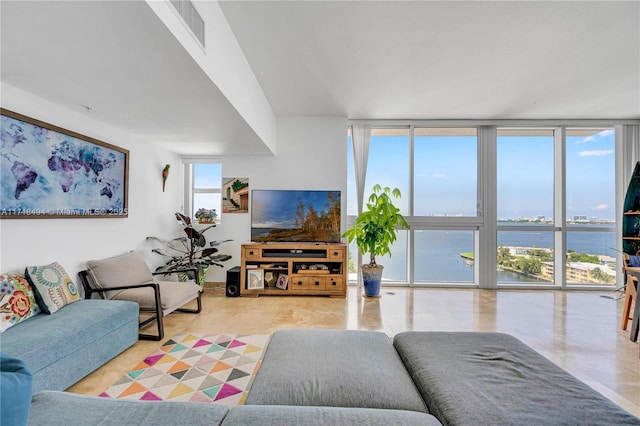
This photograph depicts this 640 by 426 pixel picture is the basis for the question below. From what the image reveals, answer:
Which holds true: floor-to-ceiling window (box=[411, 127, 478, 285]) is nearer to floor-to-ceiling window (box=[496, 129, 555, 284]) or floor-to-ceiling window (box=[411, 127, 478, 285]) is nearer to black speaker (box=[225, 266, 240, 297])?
floor-to-ceiling window (box=[496, 129, 555, 284])

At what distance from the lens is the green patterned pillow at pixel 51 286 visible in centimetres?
218

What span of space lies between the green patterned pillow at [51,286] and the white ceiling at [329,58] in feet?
4.69

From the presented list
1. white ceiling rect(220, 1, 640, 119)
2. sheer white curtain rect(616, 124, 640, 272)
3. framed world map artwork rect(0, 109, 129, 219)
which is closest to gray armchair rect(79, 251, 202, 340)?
framed world map artwork rect(0, 109, 129, 219)

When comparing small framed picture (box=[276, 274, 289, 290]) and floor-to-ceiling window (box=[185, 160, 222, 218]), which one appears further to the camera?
floor-to-ceiling window (box=[185, 160, 222, 218])

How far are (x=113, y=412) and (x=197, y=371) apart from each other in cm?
128

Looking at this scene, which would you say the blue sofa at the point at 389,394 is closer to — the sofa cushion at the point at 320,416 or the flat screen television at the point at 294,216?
the sofa cushion at the point at 320,416

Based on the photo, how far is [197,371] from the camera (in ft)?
7.09

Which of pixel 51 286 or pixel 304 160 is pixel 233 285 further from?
pixel 304 160

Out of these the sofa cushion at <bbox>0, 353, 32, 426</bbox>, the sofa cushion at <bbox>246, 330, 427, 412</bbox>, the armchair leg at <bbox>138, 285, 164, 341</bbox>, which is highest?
the sofa cushion at <bbox>0, 353, 32, 426</bbox>

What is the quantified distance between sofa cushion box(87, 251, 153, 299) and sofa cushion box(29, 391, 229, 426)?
1988 millimetres

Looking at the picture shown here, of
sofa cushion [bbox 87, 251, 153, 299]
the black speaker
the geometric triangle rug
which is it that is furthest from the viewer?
the black speaker

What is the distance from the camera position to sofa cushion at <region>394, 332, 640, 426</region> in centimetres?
100

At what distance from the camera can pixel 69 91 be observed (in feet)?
7.27

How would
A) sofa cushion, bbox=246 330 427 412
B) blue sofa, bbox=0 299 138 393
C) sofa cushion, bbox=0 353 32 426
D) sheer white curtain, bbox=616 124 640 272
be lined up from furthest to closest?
1. sheer white curtain, bbox=616 124 640 272
2. blue sofa, bbox=0 299 138 393
3. sofa cushion, bbox=246 330 427 412
4. sofa cushion, bbox=0 353 32 426
